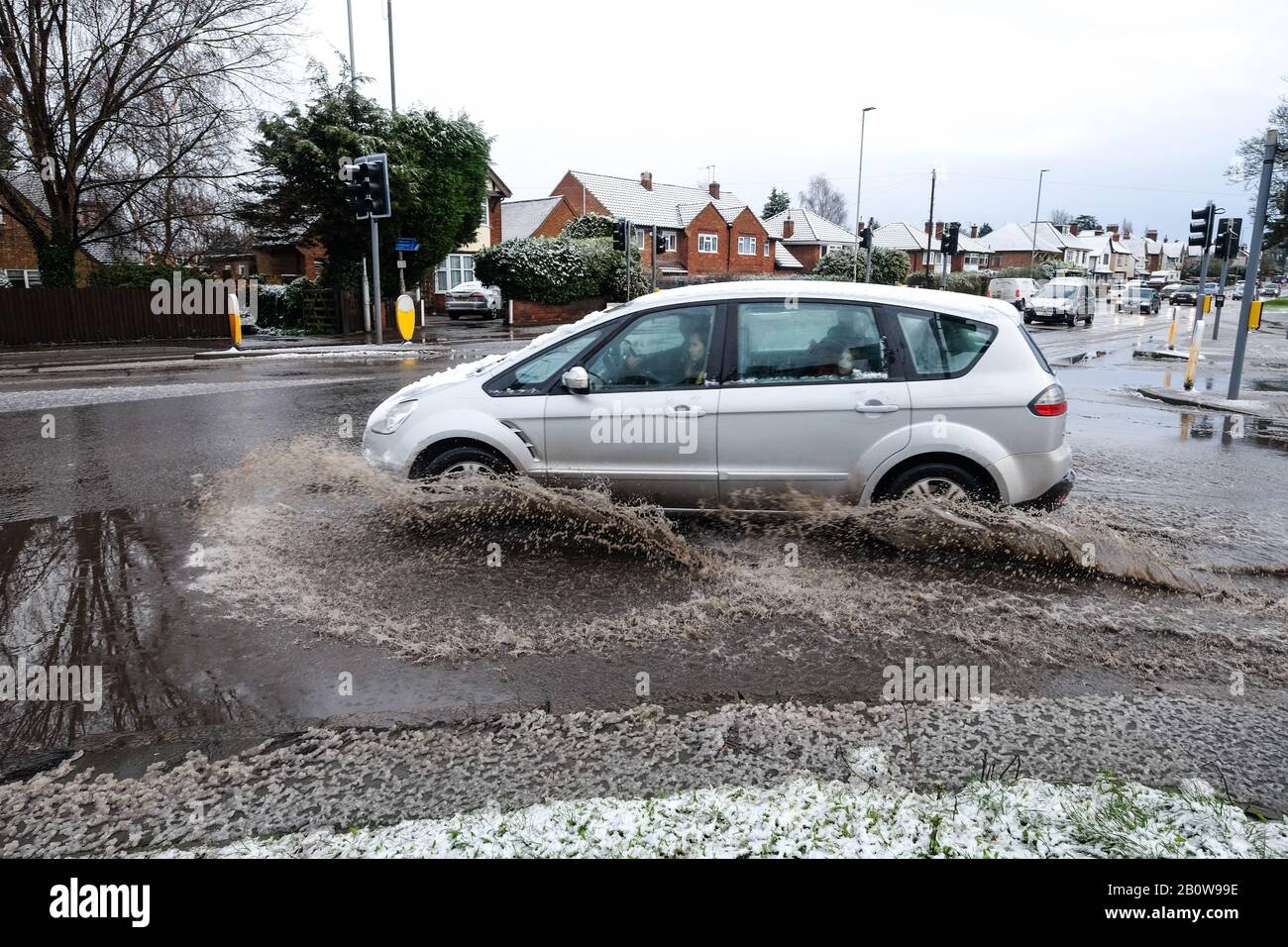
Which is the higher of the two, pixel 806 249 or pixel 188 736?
pixel 806 249

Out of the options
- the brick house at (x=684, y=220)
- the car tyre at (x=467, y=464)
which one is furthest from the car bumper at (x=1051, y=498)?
the brick house at (x=684, y=220)

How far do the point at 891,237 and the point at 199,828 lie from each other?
286ft

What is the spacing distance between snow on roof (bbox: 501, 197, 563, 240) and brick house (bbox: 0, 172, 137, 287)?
25.0m

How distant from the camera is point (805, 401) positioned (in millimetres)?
5574

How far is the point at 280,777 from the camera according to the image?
3.21m

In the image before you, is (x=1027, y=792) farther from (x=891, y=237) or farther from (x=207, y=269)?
(x=891, y=237)

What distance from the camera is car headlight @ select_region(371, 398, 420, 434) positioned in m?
6.13

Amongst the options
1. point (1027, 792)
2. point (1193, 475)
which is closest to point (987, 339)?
point (1027, 792)

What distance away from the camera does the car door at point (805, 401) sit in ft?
18.2

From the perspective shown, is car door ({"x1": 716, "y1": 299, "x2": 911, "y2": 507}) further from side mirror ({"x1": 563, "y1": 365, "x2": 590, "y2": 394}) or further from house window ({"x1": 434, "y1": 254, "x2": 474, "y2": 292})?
house window ({"x1": 434, "y1": 254, "x2": 474, "y2": 292})

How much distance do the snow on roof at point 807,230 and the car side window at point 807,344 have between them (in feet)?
220

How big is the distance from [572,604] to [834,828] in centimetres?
236

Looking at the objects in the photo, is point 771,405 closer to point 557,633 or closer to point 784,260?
point 557,633

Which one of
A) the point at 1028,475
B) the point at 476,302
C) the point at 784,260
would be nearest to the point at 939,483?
the point at 1028,475
